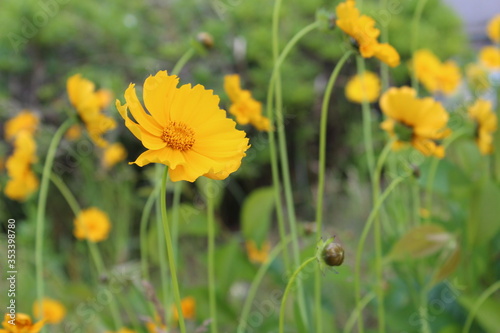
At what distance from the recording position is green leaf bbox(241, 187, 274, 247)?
0.86 meters

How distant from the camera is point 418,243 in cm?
63

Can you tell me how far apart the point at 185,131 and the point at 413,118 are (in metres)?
0.31

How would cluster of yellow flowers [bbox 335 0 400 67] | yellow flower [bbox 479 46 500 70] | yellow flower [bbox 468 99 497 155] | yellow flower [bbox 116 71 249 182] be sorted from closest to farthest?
yellow flower [bbox 116 71 249 182]
cluster of yellow flowers [bbox 335 0 400 67]
yellow flower [bbox 468 99 497 155]
yellow flower [bbox 479 46 500 70]

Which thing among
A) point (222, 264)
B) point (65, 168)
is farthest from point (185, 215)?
point (65, 168)

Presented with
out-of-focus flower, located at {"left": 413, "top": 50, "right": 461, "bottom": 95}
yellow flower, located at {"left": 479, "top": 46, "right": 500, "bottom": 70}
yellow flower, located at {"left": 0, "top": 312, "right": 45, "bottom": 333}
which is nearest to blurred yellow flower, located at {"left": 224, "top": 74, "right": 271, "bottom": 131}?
yellow flower, located at {"left": 0, "top": 312, "right": 45, "bottom": 333}

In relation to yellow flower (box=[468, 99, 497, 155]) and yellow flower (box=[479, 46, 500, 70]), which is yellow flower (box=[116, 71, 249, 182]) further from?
yellow flower (box=[479, 46, 500, 70])

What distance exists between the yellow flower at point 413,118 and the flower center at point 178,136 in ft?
0.97

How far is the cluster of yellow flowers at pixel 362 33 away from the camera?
431 mm

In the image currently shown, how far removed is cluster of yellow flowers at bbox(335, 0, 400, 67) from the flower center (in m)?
0.16

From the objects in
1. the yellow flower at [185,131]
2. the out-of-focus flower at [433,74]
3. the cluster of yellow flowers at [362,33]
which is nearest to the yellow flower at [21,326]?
the yellow flower at [185,131]

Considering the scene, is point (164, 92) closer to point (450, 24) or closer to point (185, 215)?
point (185, 215)

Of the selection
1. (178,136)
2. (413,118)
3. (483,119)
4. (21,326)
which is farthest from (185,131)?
(483,119)

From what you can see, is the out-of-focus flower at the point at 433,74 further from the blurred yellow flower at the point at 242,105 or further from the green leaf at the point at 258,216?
the blurred yellow flower at the point at 242,105

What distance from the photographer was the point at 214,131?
333mm
